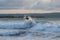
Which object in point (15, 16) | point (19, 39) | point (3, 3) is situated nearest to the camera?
point (19, 39)

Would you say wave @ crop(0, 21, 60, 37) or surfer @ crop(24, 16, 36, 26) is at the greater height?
surfer @ crop(24, 16, 36, 26)

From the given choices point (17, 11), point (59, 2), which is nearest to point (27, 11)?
point (17, 11)

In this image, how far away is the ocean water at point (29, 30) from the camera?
76 cm

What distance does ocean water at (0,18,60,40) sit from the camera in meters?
0.76

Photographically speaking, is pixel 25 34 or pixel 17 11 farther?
pixel 17 11

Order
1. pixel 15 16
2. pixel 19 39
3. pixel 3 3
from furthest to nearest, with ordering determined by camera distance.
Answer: pixel 3 3, pixel 15 16, pixel 19 39

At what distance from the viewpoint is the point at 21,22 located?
787mm

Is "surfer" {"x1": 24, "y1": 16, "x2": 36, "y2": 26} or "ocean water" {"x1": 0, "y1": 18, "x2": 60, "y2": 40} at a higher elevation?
"surfer" {"x1": 24, "y1": 16, "x2": 36, "y2": 26}

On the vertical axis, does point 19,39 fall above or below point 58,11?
below

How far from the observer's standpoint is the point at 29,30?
0.78 m

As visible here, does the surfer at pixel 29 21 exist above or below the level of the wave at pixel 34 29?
above

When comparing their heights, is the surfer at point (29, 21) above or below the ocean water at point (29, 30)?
above

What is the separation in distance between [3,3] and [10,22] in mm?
299

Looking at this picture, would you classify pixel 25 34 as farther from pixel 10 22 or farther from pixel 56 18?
pixel 56 18
